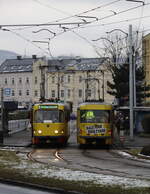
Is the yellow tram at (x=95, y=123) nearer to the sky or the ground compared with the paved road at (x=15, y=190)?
nearer to the sky

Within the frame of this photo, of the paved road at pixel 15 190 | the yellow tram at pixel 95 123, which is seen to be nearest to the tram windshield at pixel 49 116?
the yellow tram at pixel 95 123

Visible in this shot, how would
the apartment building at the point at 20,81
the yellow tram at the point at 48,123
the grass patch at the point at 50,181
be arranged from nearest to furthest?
the grass patch at the point at 50,181 → the yellow tram at the point at 48,123 → the apartment building at the point at 20,81

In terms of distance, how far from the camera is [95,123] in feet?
113

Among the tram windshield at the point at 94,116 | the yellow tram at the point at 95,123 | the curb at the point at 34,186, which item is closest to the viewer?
the curb at the point at 34,186

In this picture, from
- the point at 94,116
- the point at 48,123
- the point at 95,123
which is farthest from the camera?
the point at 48,123

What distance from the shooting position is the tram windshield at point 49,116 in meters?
35.7

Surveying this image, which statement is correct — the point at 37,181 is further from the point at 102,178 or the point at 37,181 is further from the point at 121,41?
the point at 121,41

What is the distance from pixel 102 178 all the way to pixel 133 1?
12367 mm

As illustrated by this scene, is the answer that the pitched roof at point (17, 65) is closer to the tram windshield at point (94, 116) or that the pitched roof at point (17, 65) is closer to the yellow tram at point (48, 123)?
the yellow tram at point (48, 123)

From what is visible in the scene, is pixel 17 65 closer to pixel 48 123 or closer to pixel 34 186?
pixel 48 123

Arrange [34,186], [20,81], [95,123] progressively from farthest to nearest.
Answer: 1. [20,81]
2. [95,123]
3. [34,186]

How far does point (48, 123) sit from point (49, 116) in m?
0.56

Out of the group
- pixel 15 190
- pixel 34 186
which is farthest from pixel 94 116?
pixel 15 190

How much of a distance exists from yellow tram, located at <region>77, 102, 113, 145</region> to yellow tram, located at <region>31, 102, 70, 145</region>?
1.40 meters
